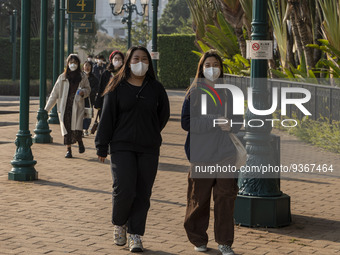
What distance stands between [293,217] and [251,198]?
2.51 feet

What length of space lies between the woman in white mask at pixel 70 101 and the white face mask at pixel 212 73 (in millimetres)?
6946

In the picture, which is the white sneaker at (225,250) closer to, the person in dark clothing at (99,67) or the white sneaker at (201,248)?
the white sneaker at (201,248)

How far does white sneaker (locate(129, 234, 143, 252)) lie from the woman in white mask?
6761 millimetres

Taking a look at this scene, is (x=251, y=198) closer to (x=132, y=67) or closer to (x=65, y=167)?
(x=132, y=67)

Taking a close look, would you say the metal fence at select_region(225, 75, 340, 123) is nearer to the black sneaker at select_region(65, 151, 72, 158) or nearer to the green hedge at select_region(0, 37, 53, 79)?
the black sneaker at select_region(65, 151, 72, 158)

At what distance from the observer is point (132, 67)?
6.78 meters

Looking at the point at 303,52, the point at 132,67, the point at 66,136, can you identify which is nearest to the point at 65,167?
the point at 66,136

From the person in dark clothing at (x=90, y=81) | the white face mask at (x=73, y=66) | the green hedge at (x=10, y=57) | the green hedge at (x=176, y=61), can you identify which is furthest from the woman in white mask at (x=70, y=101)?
the green hedge at (x=10, y=57)

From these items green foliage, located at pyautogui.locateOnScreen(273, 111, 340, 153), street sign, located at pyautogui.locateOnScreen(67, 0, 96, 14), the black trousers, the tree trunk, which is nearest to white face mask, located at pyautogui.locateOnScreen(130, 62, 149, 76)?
the black trousers

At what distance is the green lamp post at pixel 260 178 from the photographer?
25.5 ft

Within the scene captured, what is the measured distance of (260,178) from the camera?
793cm

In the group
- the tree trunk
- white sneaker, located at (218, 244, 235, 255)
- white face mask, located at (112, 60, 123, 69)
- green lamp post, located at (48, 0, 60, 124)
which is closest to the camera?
white sneaker, located at (218, 244, 235, 255)

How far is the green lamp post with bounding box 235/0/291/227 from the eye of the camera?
7.79m

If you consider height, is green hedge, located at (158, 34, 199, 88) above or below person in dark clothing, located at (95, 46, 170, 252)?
above
